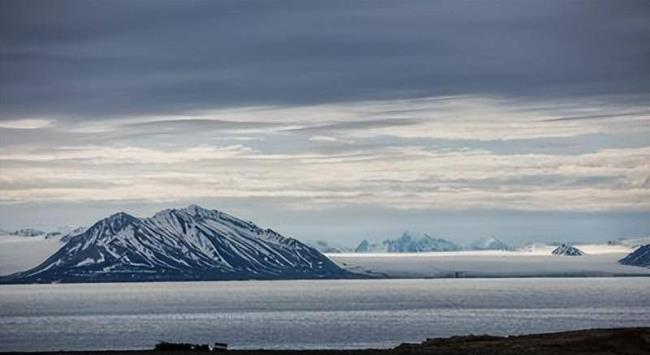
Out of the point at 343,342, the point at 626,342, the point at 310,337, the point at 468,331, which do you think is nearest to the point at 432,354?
the point at 626,342

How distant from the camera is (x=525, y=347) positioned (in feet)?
281

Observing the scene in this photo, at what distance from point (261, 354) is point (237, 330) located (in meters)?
111

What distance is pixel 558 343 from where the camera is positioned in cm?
8919

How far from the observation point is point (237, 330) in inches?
7554

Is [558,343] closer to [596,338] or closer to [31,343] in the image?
[596,338]

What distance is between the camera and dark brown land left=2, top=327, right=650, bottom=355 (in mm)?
81562

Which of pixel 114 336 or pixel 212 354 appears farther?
pixel 114 336

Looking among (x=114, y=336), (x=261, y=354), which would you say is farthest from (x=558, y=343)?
(x=114, y=336)

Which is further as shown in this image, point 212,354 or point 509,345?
point 509,345

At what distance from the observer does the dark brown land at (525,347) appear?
81562 mm

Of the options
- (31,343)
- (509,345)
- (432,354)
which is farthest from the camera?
(31,343)

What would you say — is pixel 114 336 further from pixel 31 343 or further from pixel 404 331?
pixel 404 331

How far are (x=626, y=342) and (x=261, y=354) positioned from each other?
2641 centimetres

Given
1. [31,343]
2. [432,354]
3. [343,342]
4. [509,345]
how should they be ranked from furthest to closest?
[31,343] → [343,342] → [509,345] → [432,354]
